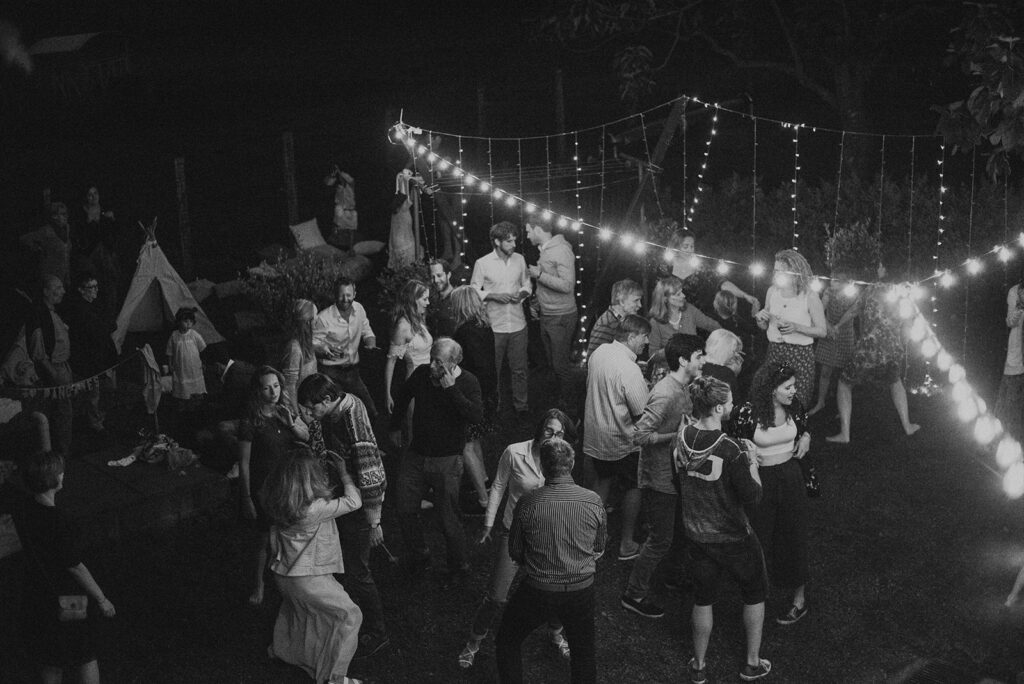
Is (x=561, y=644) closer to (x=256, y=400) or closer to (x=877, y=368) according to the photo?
(x=256, y=400)

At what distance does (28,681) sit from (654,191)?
835 cm

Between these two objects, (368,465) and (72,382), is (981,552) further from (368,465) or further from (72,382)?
(72,382)

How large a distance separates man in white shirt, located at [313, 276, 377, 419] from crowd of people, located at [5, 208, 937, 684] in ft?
0.06

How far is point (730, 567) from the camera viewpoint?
5.95 metres

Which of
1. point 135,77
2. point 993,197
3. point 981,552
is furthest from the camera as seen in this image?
point 135,77

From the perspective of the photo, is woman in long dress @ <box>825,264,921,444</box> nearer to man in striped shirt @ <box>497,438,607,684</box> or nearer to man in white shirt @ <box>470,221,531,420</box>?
man in white shirt @ <box>470,221,531,420</box>

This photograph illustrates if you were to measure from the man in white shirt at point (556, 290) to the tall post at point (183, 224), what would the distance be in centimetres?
545

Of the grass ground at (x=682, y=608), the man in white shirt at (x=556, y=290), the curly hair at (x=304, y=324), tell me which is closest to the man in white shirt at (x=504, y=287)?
the man in white shirt at (x=556, y=290)

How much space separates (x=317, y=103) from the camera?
17109 mm

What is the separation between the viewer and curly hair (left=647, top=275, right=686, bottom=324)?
28.3ft

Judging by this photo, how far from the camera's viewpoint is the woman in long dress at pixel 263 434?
21.7ft

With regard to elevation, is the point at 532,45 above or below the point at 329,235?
above

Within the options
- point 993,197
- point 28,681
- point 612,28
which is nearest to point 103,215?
point 612,28

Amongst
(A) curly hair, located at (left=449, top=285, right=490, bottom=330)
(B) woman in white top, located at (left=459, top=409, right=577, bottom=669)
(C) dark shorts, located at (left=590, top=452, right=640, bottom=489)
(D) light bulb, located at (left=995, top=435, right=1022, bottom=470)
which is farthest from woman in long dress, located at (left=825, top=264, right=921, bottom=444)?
(B) woman in white top, located at (left=459, top=409, right=577, bottom=669)
